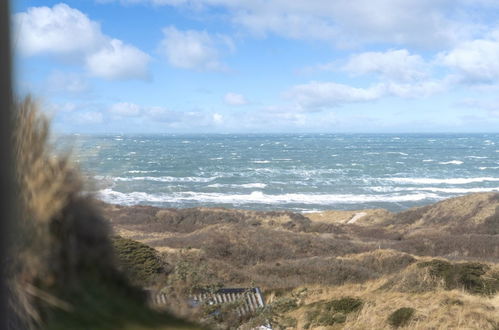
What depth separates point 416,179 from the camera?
220ft

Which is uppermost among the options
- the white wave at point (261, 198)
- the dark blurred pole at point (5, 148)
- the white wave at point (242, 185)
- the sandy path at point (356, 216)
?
the dark blurred pole at point (5, 148)

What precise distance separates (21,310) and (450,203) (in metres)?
42.5

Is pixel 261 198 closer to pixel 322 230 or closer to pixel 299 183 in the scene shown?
pixel 299 183

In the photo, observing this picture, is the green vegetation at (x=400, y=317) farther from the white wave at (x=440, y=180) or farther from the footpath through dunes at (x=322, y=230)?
the white wave at (x=440, y=180)

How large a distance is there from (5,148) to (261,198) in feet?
161

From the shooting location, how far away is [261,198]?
Result: 5066 cm

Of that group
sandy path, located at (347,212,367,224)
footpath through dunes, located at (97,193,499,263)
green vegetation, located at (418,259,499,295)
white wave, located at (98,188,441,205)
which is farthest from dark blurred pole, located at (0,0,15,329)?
white wave, located at (98,188,441,205)

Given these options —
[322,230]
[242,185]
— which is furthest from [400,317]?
[242,185]

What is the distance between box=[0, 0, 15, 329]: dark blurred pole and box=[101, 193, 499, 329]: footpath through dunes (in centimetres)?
86

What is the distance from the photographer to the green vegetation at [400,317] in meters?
9.49

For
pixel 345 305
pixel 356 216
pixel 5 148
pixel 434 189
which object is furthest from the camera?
pixel 434 189

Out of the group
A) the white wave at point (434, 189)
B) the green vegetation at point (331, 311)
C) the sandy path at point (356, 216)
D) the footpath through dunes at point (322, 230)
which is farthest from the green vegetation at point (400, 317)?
the white wave at point (434, 189)

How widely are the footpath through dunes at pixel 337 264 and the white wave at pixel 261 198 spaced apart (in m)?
7.94

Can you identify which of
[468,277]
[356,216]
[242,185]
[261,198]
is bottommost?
[356,216]
